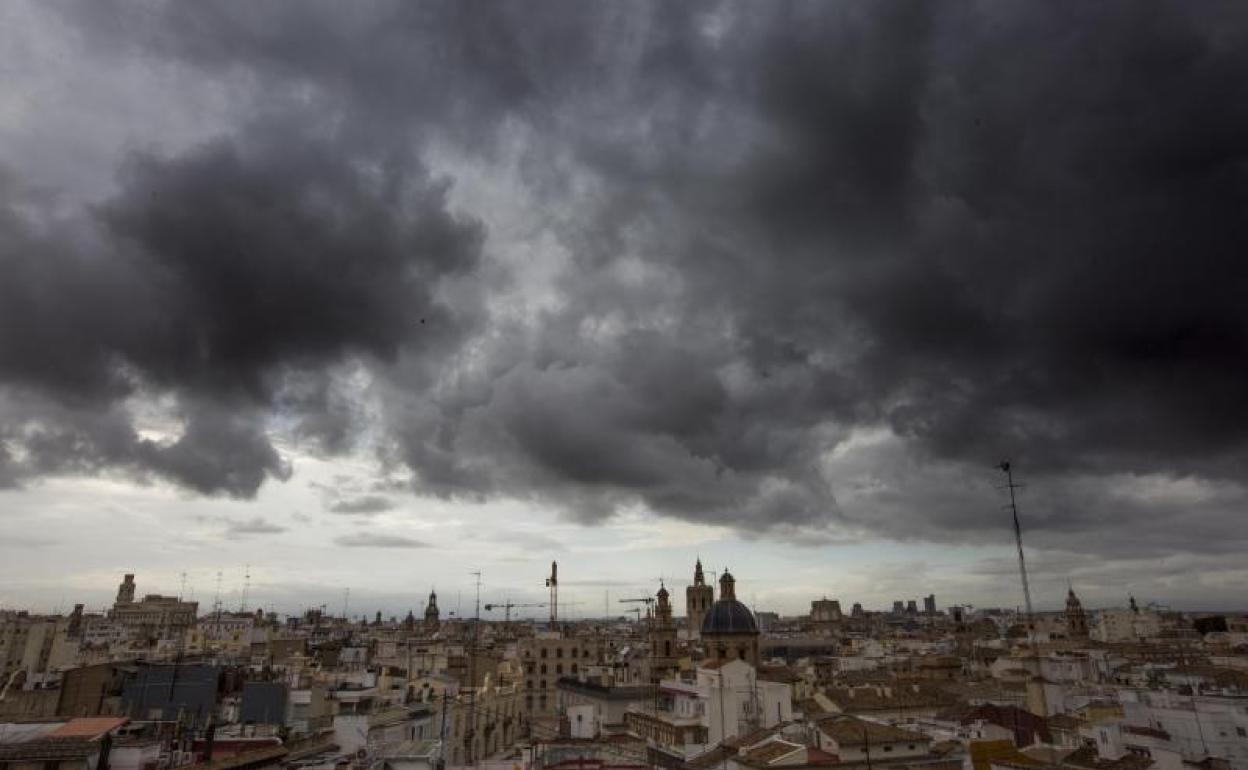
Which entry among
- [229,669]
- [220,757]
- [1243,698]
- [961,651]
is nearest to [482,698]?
[229,669]

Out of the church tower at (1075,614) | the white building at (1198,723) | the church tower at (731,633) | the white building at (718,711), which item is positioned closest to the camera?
the white building at (1198,723)

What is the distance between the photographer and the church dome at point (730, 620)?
91250 mm

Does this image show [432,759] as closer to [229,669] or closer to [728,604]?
[229,669]

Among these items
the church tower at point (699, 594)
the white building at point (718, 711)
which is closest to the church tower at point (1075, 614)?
the church tower at point (699, 594)

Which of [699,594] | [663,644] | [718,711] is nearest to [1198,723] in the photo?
[718,711]

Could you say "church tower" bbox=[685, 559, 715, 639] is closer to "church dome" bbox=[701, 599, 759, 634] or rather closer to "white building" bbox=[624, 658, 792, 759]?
"church dome" bbox=[701, 599, 759, 634]

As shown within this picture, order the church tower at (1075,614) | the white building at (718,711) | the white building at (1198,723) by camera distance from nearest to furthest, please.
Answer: the white building at (1198,723) → the white building at (718,711) → the church tower at (1075,614)

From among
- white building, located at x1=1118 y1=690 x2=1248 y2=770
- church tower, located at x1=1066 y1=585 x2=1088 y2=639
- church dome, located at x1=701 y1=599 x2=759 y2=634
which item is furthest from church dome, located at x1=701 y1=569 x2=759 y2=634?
church tower, located at x1=1066 y1=585 x2=1088 y2=639

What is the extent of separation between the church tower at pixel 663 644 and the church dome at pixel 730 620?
24.9 feet

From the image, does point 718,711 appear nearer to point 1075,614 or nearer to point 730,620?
point 730,620

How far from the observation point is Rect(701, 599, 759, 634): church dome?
91.2 metres

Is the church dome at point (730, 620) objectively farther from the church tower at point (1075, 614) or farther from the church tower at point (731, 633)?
the church tower at point (1075, 614)

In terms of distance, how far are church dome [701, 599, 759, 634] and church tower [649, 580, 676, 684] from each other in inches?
299

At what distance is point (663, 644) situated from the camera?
106 meters
